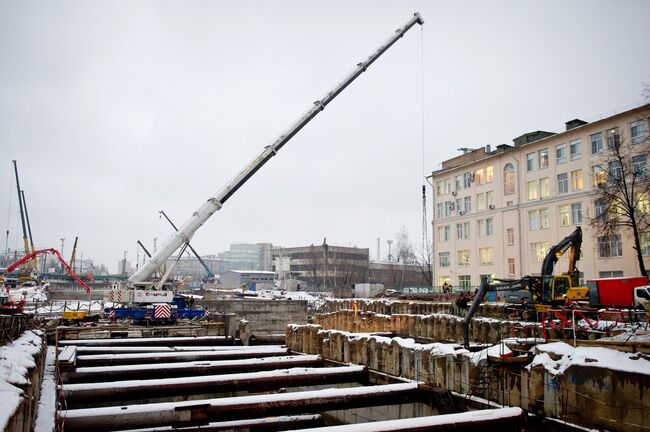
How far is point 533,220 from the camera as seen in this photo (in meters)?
50.9

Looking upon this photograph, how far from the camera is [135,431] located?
11055mm

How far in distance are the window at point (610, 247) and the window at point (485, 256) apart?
1265cm

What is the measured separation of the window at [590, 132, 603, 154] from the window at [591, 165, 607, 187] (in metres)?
1.55

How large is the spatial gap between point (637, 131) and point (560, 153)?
7.63 metres

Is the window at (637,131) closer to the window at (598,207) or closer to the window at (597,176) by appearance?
the window at (597,176)

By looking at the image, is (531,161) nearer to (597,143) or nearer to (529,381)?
(597,143)

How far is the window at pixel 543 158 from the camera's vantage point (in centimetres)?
5062

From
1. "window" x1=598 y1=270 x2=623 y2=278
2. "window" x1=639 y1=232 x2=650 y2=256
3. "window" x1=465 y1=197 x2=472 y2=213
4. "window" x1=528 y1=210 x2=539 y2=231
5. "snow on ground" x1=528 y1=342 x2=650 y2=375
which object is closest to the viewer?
"snow on ground" x1=528 y1=342 x2=650 y2=375

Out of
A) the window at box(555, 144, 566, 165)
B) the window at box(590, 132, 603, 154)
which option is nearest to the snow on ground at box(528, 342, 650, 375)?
the window at box(590, 132, 603, 154)

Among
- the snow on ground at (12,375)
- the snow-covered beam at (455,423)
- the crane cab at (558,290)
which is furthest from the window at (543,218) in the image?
the snow on ground at (12,375)

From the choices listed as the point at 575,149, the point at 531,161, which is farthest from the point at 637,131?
the point at 531,161

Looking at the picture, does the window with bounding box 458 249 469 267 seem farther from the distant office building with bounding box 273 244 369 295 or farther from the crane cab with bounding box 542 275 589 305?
the distant office building with bounding box 273 244 369 295

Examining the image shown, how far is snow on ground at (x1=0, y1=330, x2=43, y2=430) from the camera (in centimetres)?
579

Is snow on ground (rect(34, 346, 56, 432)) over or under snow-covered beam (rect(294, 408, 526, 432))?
over
